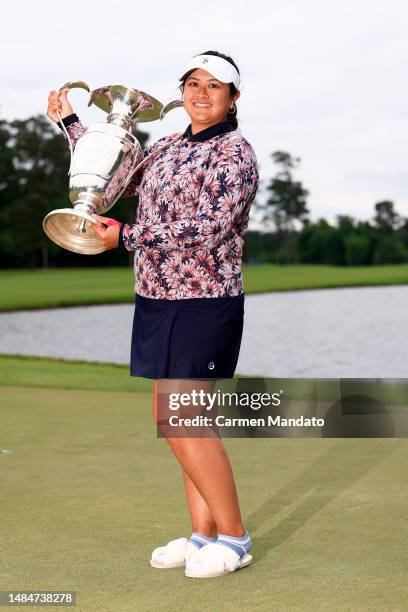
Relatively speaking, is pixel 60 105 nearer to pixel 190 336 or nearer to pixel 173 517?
pixel 190 336

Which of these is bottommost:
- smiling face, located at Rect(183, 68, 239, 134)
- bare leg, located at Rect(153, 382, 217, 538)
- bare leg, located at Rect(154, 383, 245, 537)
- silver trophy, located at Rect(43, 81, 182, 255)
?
bare leg, located at Rect(153, 382, 217, 538)

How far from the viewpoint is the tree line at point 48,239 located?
267ft

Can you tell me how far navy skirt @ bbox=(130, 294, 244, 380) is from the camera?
132 inches

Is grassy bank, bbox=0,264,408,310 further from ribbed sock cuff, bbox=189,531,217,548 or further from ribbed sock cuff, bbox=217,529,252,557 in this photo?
ribbed sock cuff, bbox=217,529,252,557

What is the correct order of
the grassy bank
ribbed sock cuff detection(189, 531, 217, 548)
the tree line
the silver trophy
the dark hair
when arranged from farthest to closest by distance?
the tree line → the grassy bank → ribbed sock cuff detection(189, 531, 217, 548) → the dark hair → the silver trophy

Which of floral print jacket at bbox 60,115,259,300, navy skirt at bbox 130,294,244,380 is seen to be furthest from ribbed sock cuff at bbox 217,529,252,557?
floral print jacket at bbox 60,115,259,300

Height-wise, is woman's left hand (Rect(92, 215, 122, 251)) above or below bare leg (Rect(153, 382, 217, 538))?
above

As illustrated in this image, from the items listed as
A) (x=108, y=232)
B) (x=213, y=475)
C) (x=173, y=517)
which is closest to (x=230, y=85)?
(x=108, y=232)

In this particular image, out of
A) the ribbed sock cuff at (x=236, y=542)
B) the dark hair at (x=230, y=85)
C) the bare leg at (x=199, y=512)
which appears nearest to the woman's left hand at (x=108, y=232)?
the dark hair at (x=230, y=85)

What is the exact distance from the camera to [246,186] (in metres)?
3.28

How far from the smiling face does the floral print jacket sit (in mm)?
35

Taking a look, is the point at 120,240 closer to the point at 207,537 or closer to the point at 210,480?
the point at 210,480

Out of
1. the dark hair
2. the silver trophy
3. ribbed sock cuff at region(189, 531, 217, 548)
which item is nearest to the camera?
the silver trophy

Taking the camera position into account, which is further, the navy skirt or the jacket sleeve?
the navy skirt
